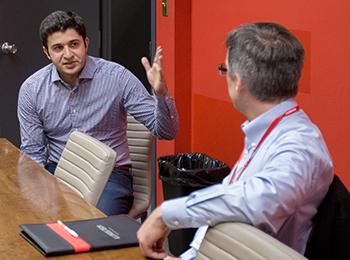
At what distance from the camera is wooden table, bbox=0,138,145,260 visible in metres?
1.83

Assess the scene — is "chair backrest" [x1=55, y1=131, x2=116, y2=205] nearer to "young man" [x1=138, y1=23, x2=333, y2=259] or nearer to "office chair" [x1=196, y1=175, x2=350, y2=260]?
"young man" [x1=138, y1=23, x2=333, y2=259]

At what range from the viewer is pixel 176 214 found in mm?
1720

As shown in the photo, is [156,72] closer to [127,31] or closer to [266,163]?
[266,163]

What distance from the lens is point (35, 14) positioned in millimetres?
5285

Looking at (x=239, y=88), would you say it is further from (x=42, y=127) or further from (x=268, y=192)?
(x=42, y=127)

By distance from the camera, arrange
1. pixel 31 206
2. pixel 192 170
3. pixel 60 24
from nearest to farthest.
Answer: pixel 31 206
pixel 60 24
pixel 192 170

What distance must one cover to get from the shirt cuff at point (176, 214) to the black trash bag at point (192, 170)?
1.76 m

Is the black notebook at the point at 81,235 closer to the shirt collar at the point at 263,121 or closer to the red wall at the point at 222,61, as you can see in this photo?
the shirt collar at the point at 263,121

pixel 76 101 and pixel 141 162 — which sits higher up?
pixel 76 101

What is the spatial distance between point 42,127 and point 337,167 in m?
1.38

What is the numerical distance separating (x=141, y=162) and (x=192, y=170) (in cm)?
29

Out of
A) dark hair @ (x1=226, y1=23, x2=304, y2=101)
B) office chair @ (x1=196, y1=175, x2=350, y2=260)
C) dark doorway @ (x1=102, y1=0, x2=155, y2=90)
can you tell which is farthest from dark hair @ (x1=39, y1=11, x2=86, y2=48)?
dark doorway @ (x1=102, y1=0, x2=155, y2=90)

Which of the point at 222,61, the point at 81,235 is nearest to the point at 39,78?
the point at 222,61

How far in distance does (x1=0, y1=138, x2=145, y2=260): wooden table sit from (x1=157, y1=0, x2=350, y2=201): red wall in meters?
1.26
